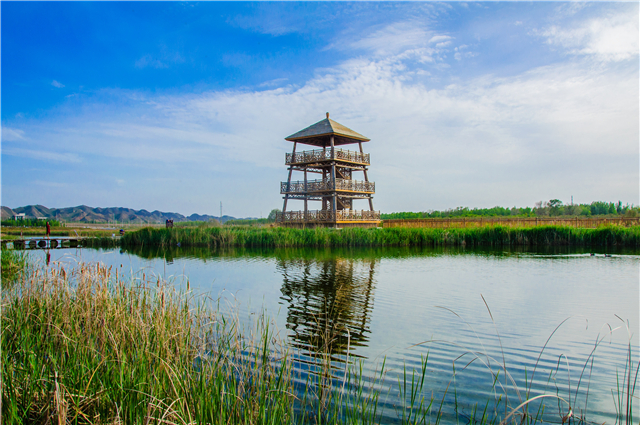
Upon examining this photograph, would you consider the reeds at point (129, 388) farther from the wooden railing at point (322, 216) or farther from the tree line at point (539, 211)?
the tree line at point (539, 211)

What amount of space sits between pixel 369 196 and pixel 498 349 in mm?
26392

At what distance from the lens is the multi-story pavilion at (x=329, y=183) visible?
29.0 metres

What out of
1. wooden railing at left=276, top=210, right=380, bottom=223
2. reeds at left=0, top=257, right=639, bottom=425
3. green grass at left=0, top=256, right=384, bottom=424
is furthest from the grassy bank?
green grass at left=0, top=256, right=384, bottom=424

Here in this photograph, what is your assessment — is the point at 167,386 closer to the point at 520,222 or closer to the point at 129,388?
the point at 129,388

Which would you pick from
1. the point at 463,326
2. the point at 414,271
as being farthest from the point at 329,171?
the point at 463,326

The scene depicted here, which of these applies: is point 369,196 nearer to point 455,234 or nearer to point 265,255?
point 455,234

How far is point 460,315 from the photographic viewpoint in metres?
7.79

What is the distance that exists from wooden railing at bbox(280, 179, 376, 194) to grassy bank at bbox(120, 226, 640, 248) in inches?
231

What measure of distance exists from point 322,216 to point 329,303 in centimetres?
2055

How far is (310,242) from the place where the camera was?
76.5 feet

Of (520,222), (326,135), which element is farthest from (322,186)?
(520,222)

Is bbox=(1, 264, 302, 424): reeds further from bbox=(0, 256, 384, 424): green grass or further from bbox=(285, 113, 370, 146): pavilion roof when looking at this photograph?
bbox=(285, 113, 370, 146): pavilion roof

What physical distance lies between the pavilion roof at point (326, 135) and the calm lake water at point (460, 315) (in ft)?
51.7

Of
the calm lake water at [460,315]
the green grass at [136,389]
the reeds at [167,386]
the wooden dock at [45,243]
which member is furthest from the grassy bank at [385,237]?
the green grass at [136,389]
